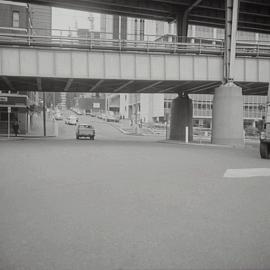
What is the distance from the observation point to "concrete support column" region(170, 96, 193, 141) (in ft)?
143

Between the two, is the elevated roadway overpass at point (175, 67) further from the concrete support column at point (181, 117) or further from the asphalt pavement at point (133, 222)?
the asphalt pavement at point (133, 222)

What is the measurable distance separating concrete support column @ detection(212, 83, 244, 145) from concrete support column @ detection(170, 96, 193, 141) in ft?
33.4

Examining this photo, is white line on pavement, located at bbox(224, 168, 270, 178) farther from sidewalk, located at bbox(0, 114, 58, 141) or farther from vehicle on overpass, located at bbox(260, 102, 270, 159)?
sidewalk, located at bbox(0, 114, 58, 141)

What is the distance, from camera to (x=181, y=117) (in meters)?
43.6

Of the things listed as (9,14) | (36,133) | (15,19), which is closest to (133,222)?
(36,133)

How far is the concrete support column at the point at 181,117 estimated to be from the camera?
43.5 m

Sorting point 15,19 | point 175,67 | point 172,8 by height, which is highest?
point 15,19

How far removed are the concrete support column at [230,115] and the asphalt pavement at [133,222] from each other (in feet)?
68.3

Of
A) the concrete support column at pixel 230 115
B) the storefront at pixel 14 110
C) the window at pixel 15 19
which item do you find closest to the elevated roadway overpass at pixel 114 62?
the concrete support column at pixel 230 115

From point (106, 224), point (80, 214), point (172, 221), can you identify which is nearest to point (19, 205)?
point (80, 214)

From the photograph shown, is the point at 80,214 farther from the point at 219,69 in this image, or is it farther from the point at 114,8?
the point at 114,8

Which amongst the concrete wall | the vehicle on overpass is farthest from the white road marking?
the concrete wall

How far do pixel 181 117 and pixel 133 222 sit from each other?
37.0 meters

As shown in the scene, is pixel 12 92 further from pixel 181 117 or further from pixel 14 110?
pixel 181 117
